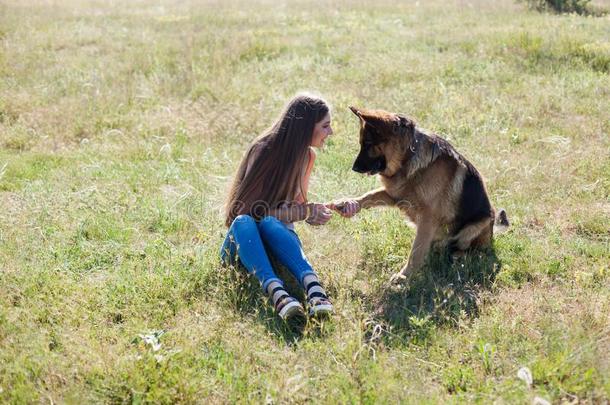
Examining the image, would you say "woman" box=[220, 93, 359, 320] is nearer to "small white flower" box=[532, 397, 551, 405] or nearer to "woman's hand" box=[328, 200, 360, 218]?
"woman's hand" box=[328, 200, 360, 218]

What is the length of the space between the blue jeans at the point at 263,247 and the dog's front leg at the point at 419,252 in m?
0.81

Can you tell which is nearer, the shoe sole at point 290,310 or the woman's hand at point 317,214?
the shoe sole at point 290,310

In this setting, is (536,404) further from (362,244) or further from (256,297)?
(362,244)

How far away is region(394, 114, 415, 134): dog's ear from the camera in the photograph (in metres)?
4.08

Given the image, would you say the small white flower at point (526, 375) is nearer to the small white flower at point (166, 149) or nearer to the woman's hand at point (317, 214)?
the woman's hand at point (317, 214)

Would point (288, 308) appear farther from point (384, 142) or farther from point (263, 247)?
point (384, 142)

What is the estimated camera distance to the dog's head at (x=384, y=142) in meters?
4.04

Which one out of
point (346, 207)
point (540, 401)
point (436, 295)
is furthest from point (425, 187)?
point (540, 401)

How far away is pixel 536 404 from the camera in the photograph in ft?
8.77

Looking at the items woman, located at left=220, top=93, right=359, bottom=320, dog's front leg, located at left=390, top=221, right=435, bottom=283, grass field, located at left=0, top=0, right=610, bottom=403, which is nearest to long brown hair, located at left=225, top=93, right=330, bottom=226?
woman, located at left=220, top=93, right=359, bottom=320

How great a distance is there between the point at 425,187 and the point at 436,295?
33.8 inches

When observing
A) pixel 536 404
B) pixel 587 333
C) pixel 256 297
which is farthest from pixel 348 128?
pixel 536 404

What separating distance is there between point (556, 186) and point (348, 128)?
2.70m

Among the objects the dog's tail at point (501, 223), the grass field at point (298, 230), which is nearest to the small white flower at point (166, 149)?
the grass field at point (298, 230)
